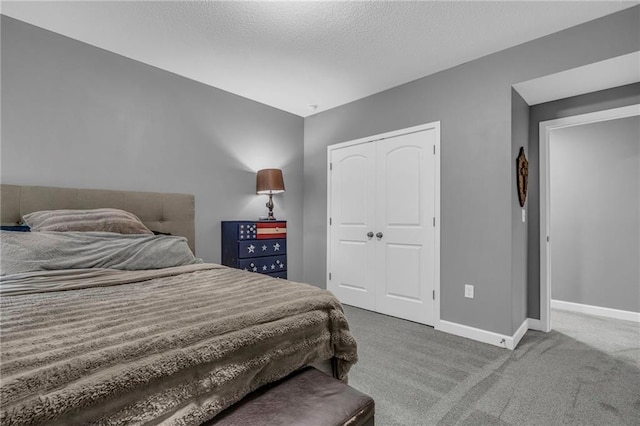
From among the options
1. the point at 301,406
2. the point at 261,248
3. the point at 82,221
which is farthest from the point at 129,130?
the point at 301,406

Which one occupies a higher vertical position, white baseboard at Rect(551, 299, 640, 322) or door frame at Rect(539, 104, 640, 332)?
door frame at Rect(539, 104, 640, 332)

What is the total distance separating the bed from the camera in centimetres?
72

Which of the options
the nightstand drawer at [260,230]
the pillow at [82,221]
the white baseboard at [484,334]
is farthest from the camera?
the nightstand drawer at [260,230]

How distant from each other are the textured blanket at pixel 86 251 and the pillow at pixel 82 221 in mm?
113

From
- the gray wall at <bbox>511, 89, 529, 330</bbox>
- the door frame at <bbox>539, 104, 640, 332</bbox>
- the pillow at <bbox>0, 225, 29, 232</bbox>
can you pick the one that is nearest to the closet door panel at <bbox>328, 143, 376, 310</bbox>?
the gray wall at <bbox>511, 89, 529, 330</bbox>

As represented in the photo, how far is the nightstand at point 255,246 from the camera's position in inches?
125

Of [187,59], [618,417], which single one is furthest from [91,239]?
[618,417]

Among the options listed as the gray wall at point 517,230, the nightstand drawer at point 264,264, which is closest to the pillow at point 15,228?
the nightstand drawer at point 264,264

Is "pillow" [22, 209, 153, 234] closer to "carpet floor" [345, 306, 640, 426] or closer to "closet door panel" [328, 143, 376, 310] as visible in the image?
"carpet floor" [345, 306, 640, 426]

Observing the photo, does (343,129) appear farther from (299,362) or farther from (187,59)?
(299,362)

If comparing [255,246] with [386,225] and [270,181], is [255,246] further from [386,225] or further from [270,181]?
[386,225]

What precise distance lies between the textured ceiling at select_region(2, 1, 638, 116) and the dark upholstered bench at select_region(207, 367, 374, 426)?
2.23 meters

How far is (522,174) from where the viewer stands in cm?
Answer: 277

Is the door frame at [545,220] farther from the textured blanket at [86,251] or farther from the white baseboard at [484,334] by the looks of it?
the textured blanket at [86,251]
